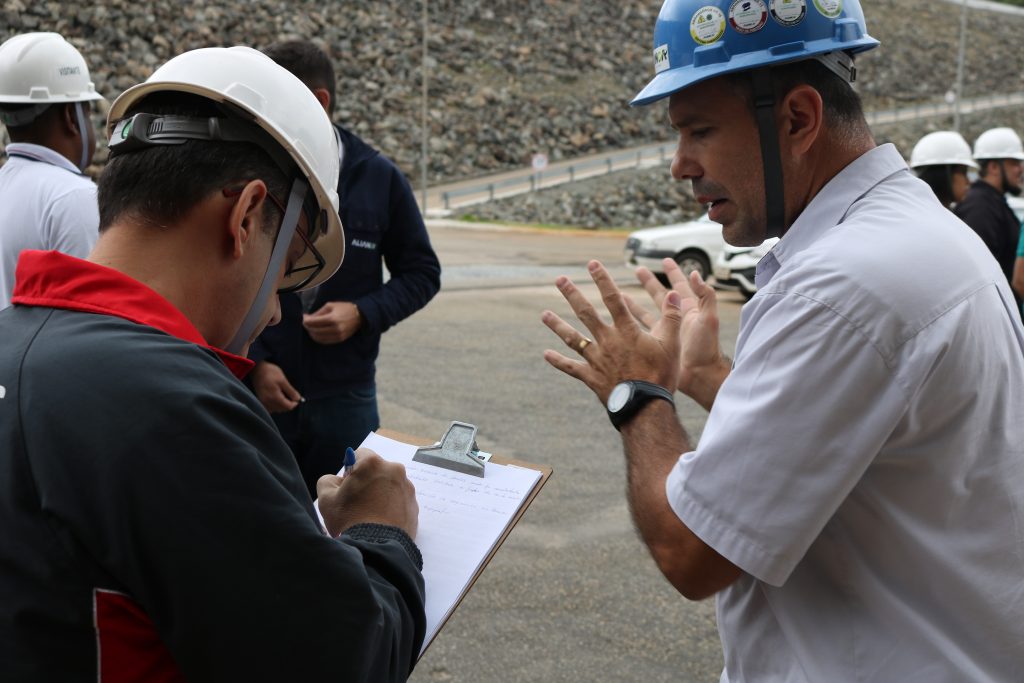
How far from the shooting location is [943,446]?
171 centimetres

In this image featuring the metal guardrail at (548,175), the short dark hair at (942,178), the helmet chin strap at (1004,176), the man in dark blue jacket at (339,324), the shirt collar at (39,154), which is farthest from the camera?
the metal guardrail at (548,175)

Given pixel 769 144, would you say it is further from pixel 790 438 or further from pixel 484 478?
pixel 484 478

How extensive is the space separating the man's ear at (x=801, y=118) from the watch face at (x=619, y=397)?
0.57 m

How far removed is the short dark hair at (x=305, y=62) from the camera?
167 inches

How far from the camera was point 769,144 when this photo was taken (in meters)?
2.04

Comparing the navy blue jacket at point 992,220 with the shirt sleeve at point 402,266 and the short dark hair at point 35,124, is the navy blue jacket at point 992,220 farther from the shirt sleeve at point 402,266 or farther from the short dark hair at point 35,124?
the short dark hair at point 35,124

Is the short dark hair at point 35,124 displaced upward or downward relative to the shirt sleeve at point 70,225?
upward

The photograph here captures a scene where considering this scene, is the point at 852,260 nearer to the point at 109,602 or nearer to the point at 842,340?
the point at 842,340

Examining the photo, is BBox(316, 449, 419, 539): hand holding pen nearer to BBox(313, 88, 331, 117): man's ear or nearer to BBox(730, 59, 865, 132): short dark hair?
BBox(730, 59, 865, 132): short dark hair

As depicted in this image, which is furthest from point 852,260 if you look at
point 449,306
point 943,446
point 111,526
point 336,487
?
point 449,306

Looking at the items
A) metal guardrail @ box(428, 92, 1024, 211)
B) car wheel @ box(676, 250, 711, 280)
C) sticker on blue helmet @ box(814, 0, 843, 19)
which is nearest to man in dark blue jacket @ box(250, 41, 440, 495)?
sticker on blue helmet @ box(814, 0, 843, 19)

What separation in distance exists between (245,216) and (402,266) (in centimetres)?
296

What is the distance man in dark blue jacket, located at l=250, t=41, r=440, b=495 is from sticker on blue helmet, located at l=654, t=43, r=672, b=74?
7.48 feet

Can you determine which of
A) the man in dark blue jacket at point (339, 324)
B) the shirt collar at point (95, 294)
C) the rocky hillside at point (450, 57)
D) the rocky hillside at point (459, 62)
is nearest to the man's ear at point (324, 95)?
the man in dark blue jacket at point (339, 324)
